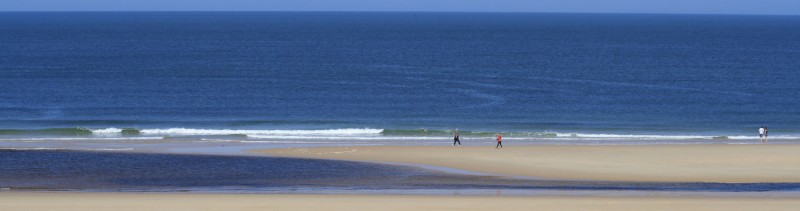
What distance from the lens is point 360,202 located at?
2819 centimetres

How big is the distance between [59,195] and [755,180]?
20753 millimetres

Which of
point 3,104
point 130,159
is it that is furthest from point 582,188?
point 3,104

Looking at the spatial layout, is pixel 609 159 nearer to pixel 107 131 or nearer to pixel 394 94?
pixel 107 131

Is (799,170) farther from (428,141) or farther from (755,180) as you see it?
(428,141)

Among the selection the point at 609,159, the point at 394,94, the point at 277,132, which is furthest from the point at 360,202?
the point at 394,94

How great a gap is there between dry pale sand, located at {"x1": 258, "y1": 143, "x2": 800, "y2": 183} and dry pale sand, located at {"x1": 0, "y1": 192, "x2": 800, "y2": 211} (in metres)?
5.31

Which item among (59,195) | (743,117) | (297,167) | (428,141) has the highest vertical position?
(743,117)

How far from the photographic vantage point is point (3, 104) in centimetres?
6025

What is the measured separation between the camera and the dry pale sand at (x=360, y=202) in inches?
1074

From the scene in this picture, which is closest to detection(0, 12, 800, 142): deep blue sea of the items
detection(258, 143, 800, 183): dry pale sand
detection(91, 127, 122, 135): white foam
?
detection(91, 127, 122, 135): white foam

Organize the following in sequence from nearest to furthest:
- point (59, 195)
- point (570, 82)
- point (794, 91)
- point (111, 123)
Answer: point (59, 195), point (111, 123), point (794, 91), point (570, 82)

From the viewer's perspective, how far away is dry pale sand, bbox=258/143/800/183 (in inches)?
1356

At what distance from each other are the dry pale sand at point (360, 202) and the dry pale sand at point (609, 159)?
5.31 m

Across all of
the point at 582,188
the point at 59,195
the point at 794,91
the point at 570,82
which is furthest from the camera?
the point at 570,82
